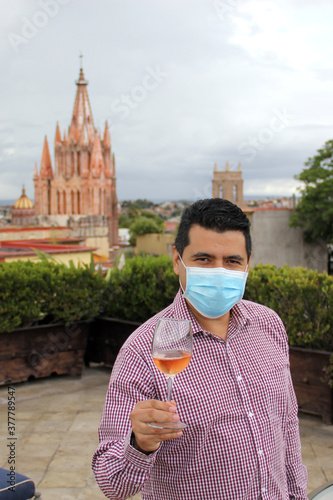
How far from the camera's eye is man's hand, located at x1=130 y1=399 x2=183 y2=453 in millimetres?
1272

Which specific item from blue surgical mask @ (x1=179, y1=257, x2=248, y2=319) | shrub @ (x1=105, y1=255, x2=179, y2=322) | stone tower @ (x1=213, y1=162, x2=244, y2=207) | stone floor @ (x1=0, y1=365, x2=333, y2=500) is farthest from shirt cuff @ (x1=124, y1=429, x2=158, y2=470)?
stone tower @ (x1=213, y1=162, x2=244, y2=207)

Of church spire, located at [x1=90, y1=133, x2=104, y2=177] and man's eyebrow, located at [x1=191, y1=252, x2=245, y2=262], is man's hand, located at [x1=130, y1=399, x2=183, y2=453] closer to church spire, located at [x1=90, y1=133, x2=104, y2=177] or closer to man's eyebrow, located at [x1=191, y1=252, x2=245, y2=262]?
man's eyebrow, located at [x1=191, y1=252, x2=245, y2=262]

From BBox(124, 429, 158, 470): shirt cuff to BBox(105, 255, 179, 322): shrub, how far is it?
13.9ft

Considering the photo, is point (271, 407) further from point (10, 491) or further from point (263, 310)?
point (10, 491)

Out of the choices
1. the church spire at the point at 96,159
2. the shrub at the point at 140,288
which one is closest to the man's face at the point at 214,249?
the shrub at the point at 140,288

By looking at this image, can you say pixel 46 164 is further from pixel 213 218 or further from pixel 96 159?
pixel 213 218

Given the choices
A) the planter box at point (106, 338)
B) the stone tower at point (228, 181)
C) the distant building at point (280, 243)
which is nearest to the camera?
the planter box at point (106, 338)

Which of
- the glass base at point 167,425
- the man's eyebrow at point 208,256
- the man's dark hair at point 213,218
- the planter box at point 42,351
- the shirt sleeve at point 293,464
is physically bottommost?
the planter box at point 42,351

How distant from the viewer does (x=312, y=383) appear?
455 centimetres

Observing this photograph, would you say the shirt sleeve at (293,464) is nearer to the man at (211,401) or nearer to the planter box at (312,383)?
the man at (211,401)

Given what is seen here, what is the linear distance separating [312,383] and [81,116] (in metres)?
82.9

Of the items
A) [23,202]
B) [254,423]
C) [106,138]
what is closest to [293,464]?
[254,423]

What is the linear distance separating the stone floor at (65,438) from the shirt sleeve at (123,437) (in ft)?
7.27

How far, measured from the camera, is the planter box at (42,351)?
5.44 m
